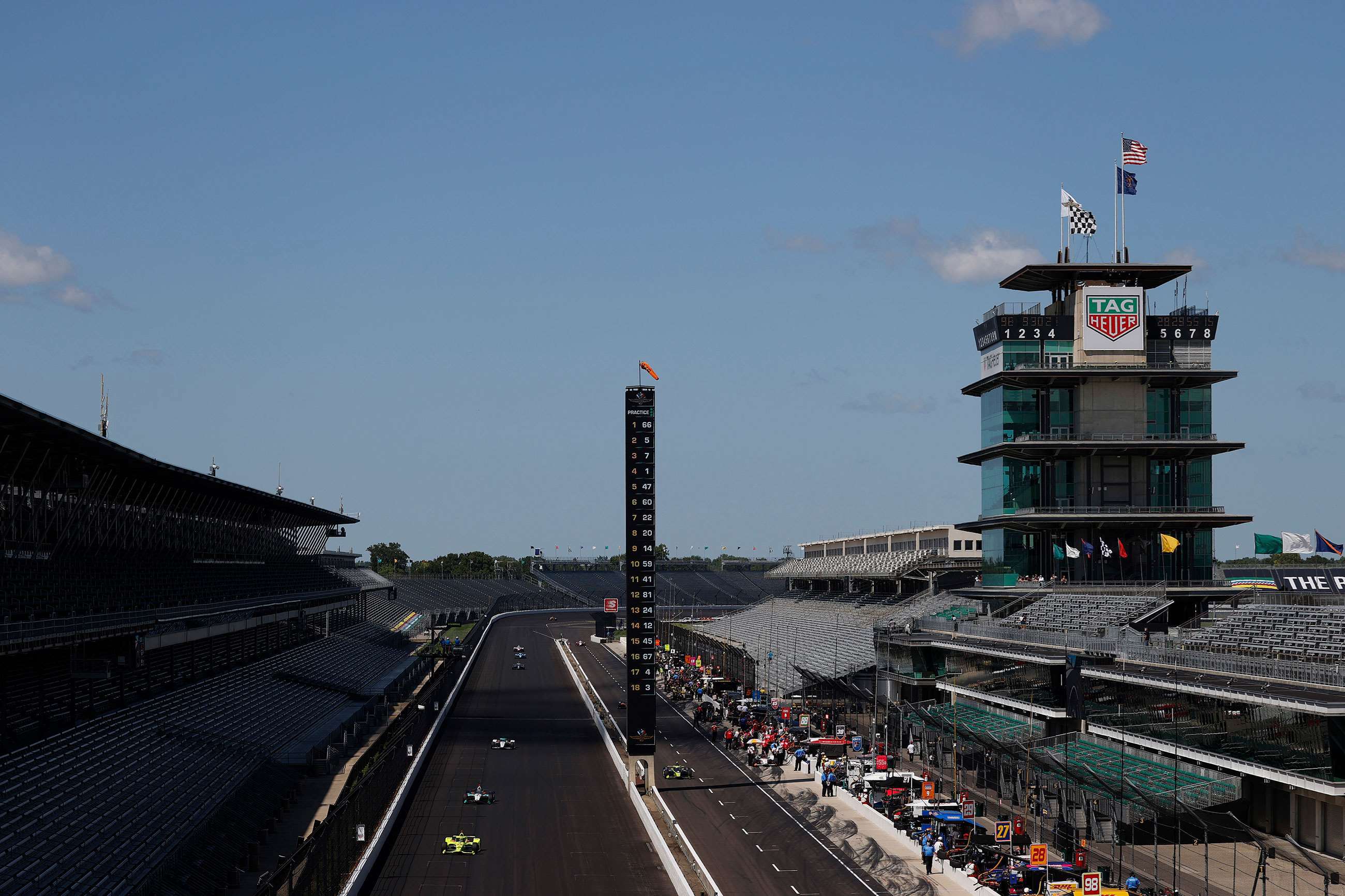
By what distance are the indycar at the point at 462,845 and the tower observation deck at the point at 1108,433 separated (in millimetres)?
45656

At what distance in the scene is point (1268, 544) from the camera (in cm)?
7056

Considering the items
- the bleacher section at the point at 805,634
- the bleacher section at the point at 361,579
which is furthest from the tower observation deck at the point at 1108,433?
the bleacher section at the point at 361,579

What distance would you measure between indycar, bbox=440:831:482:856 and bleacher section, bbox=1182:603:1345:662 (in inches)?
1201

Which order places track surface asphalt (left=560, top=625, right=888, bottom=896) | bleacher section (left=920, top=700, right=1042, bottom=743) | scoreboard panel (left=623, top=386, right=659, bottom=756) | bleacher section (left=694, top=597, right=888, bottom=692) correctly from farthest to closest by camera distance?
1. bleacher section (left=694, top=597, right=888, bottom=692)
2. scoreboard panel (left=623, top=386, right=659, bottom=756)
3. bleacher section (left=920, top=700, right=1042, bottom=743)
4. track surface asphalt (left=560, top=625, right=888, bottom=896)

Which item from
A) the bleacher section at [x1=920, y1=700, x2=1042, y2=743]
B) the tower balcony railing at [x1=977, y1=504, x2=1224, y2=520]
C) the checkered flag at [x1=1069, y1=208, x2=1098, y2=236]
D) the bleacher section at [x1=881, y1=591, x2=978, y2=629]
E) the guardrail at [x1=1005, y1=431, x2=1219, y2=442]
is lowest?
the bleacher section at [x1=920, y1=700, x2=1042, y2=743]

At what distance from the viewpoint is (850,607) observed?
118750 millimetres

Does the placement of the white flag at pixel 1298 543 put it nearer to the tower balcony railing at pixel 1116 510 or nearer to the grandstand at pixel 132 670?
the tower balcony railing at pixel 1116 510

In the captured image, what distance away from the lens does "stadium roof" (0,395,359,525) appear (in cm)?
4444

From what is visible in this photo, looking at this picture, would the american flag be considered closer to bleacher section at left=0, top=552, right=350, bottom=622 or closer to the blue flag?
the blue flag

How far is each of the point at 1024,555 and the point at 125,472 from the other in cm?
5221

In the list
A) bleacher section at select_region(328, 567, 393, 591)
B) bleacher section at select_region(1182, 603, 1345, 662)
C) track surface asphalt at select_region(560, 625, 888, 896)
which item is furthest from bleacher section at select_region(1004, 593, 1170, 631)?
bleacher section at select_region(328, 567, 393, 591)

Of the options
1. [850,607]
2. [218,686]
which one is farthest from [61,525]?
[850,607]

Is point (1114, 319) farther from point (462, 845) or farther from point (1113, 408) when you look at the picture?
point (462, 845)

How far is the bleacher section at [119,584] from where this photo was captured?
50219mm
